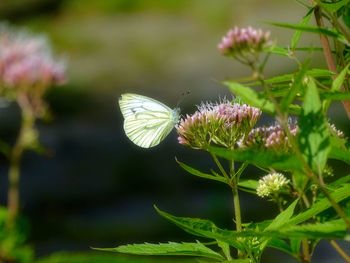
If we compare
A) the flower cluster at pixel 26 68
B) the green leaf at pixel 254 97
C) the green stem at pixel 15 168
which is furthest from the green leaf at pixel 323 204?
the flower cluster at pixel 26 68

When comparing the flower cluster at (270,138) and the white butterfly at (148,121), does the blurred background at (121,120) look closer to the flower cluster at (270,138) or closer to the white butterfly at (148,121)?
the flower cluster at (270,138)

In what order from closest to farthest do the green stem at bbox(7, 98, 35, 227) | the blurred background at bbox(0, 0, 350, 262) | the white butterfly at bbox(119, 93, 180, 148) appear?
the white butterfly at bbox(119, 93, 180, 148) → the green stem at bbox(7, 98, 35, 227) → the blurred background at bbox(0, 0, 350, 262)

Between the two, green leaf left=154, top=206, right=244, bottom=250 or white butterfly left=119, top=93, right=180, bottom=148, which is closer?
green leaf left=154, top=206, right=244, bottom=250

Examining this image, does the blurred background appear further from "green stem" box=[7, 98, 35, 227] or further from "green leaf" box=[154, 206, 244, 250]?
"green stem" box=[7, 98, 35, 227]

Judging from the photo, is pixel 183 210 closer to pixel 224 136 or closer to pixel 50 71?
pixel 50 71

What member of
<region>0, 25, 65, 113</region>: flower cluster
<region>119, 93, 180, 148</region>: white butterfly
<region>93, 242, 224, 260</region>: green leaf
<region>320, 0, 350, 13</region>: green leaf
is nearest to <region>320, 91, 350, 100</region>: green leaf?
<region>320, 0, 350, 13</region>: green leaf

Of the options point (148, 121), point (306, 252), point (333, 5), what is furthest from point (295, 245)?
point (148, 121)

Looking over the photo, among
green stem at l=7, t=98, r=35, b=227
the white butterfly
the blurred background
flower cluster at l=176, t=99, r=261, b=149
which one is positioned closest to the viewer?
flower cluster at l=176, t=99, r=261, b=149

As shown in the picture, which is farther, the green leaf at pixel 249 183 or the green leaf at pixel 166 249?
the green leaf at pixel 249 183
